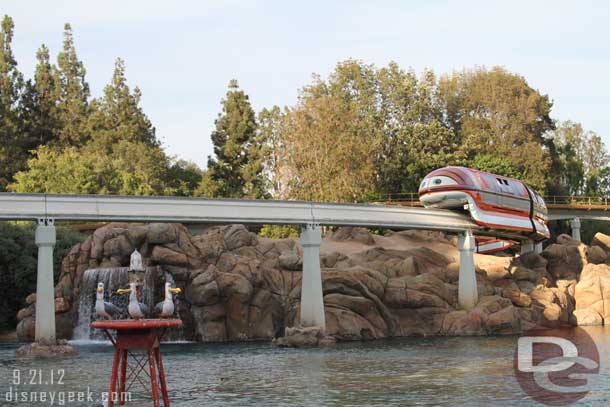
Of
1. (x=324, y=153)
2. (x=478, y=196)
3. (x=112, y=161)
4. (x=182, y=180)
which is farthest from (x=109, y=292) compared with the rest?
(x=182, y=180)

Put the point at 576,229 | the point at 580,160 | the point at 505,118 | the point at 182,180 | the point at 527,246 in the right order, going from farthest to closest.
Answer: the point at 580,160 < the point at 182,180 < the point at 505,118 < the point at 576,229 < the point at 527,246

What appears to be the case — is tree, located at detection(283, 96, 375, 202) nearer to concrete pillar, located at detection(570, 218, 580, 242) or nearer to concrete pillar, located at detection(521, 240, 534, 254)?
concrete pillar, located at detection(521, 240, 534, 254)

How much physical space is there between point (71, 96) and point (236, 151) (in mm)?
20080

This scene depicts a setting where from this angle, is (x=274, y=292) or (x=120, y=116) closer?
(x=274, y=292)

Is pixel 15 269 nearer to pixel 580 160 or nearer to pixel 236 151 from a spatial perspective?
pixel 236 151

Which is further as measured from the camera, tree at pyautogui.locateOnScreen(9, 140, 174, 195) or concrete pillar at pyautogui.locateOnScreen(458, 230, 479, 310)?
tree at pyautogui.locateOnScreen(9, 140, 174, 195)

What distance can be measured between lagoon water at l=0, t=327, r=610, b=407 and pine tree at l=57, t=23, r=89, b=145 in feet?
189

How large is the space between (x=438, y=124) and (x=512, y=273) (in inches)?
1260

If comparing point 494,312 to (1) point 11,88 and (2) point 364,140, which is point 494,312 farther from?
(1) point 11,88

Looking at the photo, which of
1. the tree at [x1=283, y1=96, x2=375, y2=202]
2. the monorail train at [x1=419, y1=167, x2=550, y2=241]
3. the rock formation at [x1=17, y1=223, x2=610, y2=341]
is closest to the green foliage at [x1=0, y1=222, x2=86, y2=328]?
the rock formation at [x1=17, y1=223, x2=610, y2=341]

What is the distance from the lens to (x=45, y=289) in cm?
4444

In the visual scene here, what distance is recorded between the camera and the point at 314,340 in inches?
1950

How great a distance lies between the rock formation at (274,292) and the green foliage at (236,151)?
124 feet

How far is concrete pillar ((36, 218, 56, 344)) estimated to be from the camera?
43875 millimetres
